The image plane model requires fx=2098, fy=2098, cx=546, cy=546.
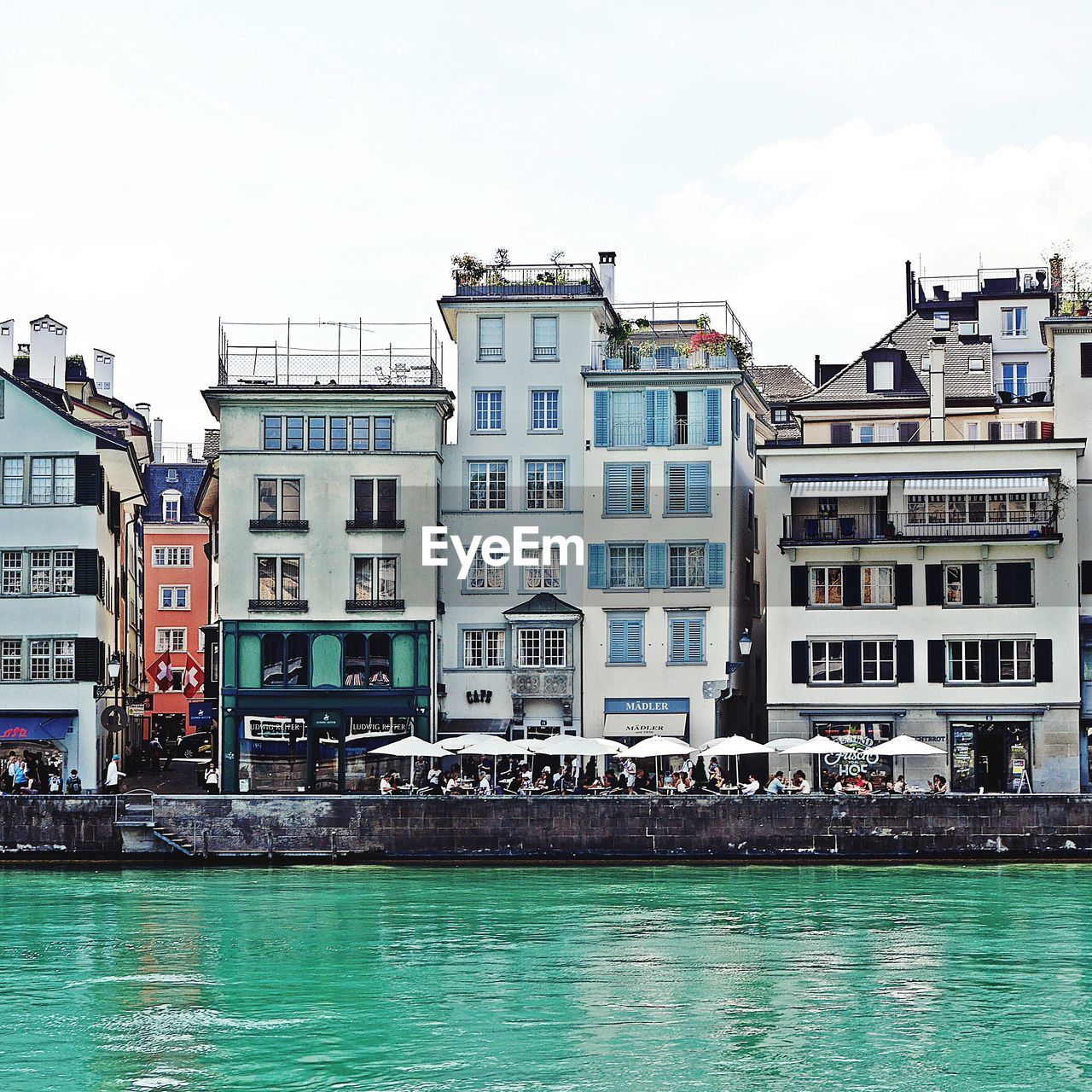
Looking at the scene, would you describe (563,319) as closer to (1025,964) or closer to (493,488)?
(493,488)

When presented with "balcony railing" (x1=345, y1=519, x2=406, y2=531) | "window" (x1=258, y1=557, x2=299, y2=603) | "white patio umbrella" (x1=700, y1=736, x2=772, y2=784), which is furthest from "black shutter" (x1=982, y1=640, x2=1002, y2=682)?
"window" (x1=258, y1=557, x2=299, y2=603)

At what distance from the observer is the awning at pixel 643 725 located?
2968 inches

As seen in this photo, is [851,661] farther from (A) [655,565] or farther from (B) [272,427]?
(B) [272,427]

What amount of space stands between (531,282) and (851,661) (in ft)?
60.7

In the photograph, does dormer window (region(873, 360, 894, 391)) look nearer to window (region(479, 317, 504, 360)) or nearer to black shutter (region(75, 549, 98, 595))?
window (region(479, 317, 504, 360))

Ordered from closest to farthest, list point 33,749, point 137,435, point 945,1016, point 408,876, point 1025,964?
point 945,1016 < point 1025,964 < point 408,876 < point 33,749 < point 137,435

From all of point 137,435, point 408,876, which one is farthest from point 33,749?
point 137,435

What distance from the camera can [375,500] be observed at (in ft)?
250

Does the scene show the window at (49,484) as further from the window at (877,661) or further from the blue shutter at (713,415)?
the window at (877,661)

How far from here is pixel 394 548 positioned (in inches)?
2997

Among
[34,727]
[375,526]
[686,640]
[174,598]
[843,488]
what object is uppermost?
[843,488]

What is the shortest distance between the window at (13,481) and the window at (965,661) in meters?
33.9

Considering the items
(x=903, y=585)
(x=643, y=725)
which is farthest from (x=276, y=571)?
(x=903, y=585)

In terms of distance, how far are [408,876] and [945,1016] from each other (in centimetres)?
2608
